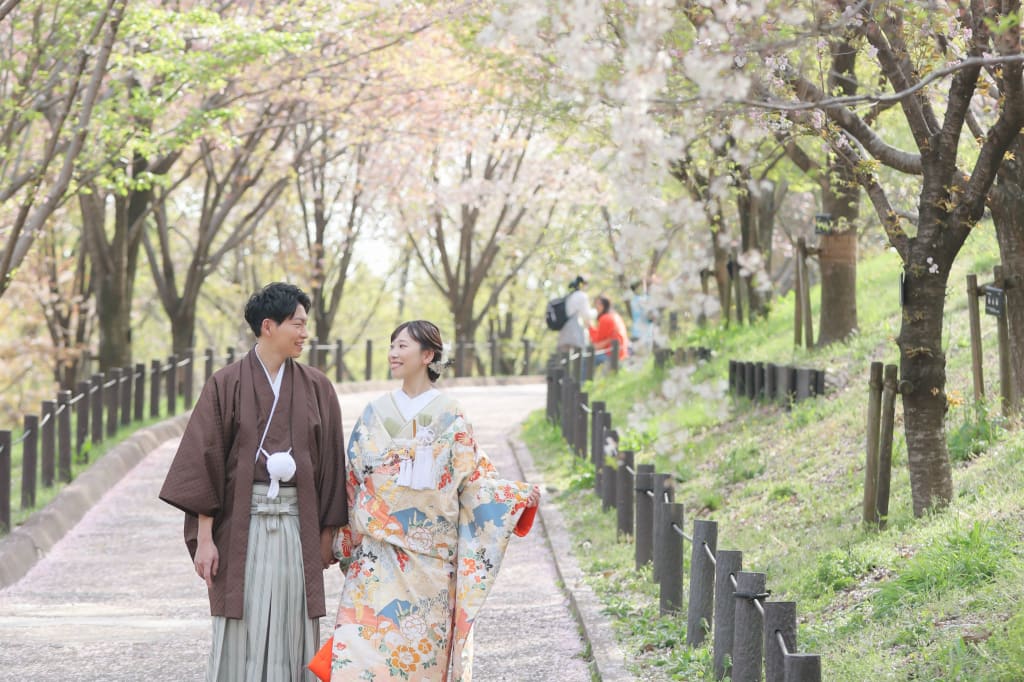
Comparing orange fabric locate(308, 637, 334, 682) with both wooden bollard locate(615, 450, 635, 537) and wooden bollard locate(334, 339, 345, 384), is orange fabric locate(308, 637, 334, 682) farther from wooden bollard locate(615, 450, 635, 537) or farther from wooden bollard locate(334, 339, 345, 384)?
wooden bollard locate(334, 339, 345, 384)

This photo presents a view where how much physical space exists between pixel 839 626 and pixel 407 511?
219cm

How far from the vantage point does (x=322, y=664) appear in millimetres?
5078

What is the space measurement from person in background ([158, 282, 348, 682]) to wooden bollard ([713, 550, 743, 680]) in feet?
5.35

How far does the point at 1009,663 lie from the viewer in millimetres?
4879

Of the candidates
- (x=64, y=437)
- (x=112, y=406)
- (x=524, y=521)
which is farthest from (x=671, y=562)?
(x=112, y=406)

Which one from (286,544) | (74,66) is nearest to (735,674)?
(286,544)

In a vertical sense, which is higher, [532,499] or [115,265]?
[115,265]

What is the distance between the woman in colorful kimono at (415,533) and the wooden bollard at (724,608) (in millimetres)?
910

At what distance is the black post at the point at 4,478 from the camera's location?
9656 mm

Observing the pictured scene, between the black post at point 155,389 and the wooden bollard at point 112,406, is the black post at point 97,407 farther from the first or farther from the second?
the black post at point 155,389

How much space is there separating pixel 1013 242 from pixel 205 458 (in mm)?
5442

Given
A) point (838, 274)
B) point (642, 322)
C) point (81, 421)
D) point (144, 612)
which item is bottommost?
point (144, 612)

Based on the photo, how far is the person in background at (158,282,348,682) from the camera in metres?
4.89

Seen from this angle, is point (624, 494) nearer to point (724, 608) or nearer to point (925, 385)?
point (925, 385)
